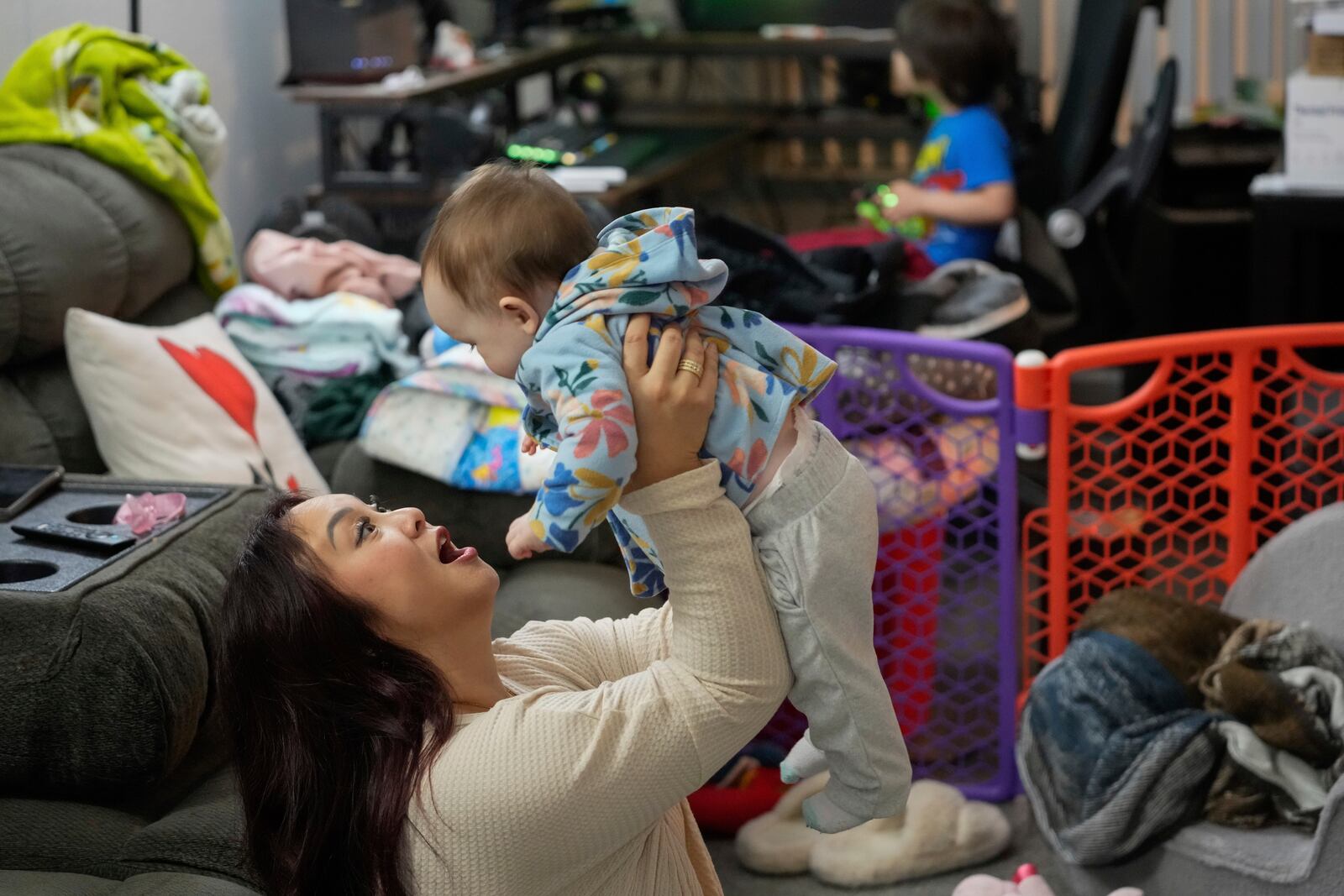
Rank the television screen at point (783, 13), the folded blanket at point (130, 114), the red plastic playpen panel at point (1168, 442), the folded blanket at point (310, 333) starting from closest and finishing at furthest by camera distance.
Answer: the red plastic playpen panel at point (1168, 442)
the folded blanket at point (130, 114)
the folded blanket at point (310, 333)
the television screen at point (783, 13)

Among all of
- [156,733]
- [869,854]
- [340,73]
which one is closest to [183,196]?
[340,73]

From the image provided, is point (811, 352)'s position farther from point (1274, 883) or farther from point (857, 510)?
point (1274, 883)

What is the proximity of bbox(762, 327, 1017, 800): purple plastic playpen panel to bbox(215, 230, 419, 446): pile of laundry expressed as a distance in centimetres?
77

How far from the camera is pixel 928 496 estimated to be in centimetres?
238

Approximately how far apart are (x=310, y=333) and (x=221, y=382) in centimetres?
37

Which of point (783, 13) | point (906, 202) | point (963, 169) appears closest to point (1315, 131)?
point (963, 169)

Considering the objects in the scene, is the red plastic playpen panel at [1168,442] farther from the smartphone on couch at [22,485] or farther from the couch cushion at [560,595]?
the smartphone on couch at [22,485]

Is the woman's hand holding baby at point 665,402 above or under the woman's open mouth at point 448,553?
above

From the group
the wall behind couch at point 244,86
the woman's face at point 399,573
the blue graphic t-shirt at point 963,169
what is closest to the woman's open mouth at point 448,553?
the woman's face at point 399,573

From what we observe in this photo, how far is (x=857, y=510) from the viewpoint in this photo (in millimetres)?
1230

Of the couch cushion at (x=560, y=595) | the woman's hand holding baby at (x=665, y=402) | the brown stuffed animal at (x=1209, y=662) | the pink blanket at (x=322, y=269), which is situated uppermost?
the woman's hand holding baby at (x=665, y=402)

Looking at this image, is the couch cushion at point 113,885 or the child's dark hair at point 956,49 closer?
the couch cushion at point 113,885

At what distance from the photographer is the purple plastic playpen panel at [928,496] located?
2.34 metres

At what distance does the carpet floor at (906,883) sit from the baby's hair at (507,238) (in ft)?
4.11
